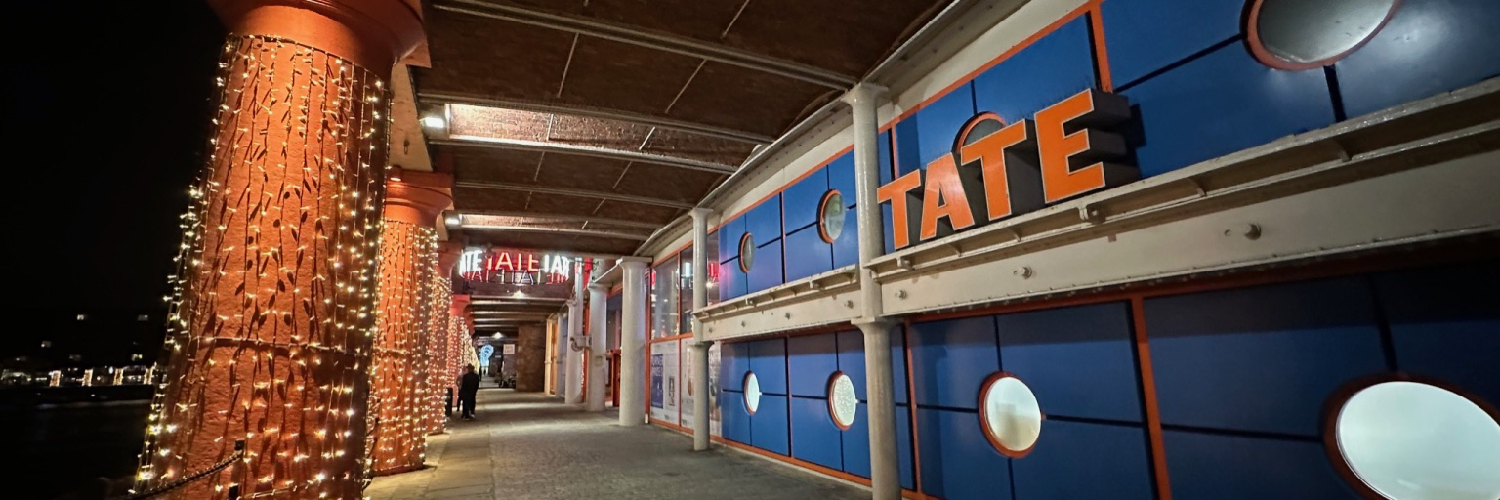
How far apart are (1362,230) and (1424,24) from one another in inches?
41.6

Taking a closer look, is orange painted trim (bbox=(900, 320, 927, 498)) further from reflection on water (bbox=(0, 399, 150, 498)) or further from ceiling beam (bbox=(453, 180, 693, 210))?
reflection on water (bbox=(0, 399, 150, 498))

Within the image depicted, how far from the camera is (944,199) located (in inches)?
218

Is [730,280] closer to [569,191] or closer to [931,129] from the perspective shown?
[569,191]

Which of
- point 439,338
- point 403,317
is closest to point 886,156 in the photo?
point 403,317

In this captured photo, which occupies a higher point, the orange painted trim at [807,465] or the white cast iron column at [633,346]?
the white cast iron column at [633,346]

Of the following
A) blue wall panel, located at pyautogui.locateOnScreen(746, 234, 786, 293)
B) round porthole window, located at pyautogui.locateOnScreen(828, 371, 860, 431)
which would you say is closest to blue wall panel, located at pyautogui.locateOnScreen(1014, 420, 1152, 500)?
round porthole window, located at pyautogui.locateOnScreen(828, 371, 860, 431)

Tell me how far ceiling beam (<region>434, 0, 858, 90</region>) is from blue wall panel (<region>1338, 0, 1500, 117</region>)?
4.15 m

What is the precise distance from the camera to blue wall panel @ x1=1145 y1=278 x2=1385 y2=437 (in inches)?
137

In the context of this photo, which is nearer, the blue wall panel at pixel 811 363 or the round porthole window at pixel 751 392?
the blue wall panel at pixel 811 363

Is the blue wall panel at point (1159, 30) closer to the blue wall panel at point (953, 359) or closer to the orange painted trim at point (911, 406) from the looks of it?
the blue wall panel at point (953, 359)

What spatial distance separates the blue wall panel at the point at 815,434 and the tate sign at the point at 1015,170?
3.26 metres

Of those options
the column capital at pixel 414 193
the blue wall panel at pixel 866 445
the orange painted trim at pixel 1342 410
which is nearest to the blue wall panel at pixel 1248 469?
the orange painted trim at pixel 1342 410

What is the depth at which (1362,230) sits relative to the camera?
3.10m

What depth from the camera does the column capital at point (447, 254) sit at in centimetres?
1385
